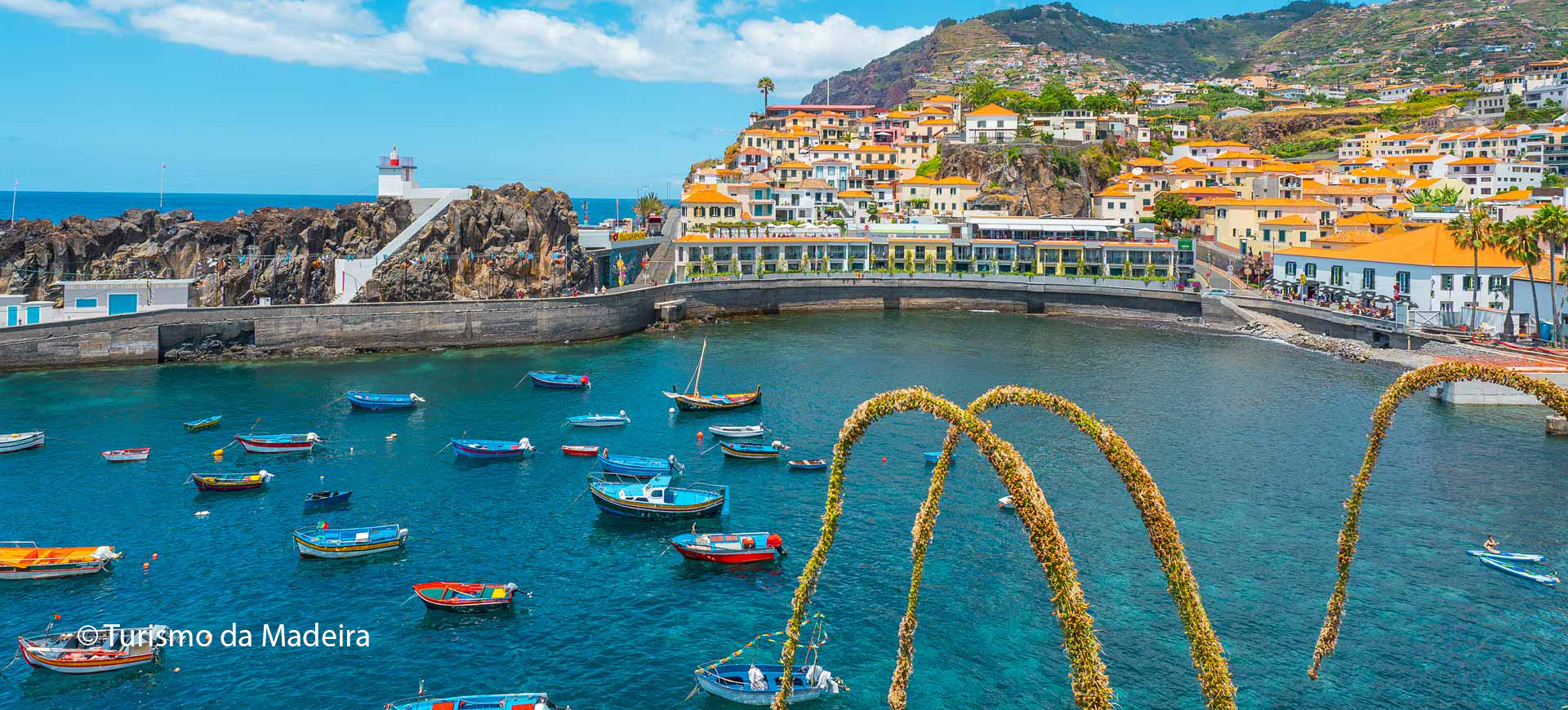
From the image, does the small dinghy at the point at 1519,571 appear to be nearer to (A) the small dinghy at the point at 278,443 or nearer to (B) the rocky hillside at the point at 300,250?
(A) the small dinghy at the point at 278,443

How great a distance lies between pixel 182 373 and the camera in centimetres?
7944

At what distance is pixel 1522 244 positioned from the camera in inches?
2908

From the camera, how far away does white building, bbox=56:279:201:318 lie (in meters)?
85.8

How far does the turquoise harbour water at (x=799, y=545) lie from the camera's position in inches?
1292

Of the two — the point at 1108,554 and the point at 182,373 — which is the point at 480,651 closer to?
the point at 1108,554

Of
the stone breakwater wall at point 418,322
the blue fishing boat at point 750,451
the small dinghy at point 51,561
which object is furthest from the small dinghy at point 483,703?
the stone breakwater wall at point 418,322

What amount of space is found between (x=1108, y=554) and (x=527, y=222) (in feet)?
261

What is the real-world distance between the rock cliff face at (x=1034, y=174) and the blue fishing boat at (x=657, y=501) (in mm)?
116271

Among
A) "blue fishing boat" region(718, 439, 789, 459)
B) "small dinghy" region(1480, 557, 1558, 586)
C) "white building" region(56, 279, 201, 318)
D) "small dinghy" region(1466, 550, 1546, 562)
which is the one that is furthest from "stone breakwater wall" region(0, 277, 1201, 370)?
"small dinghy" region(1480, 557, 1558, 586)

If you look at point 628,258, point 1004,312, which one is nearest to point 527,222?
point 628,258

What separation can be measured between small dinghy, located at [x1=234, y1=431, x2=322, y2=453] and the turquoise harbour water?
928 millimetres

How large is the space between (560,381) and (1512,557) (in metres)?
60.9

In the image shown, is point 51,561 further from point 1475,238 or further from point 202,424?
point 1475,238

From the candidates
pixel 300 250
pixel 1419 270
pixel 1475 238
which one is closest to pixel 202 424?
pixel 300 250
